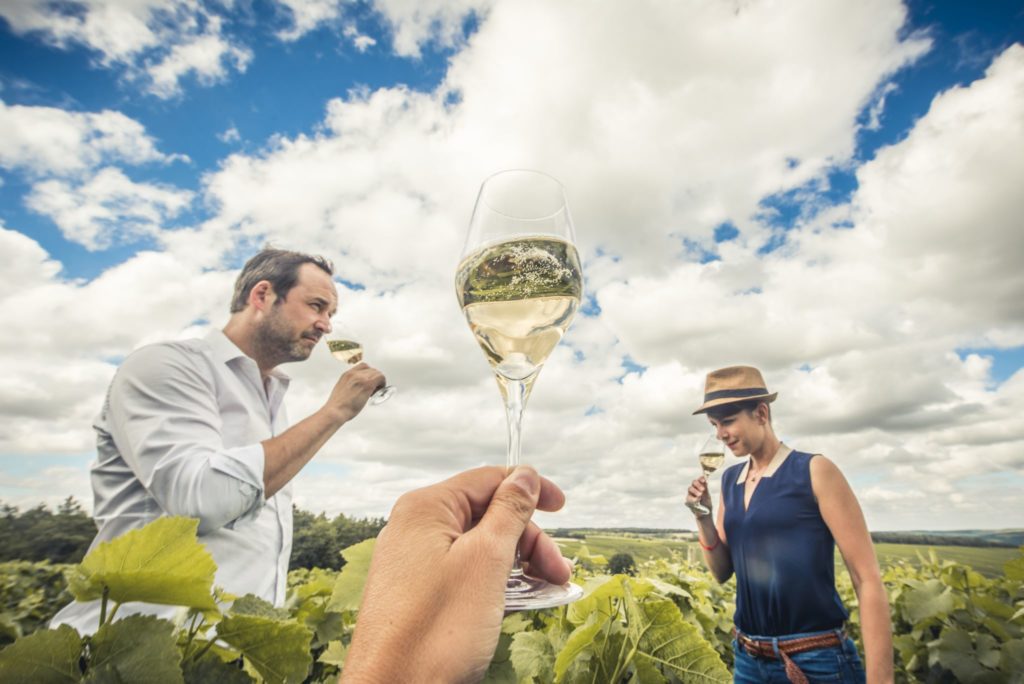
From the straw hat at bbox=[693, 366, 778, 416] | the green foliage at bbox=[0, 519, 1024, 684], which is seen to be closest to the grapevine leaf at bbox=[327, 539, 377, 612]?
the green foliage at bbox=[0, 519, 1024, 684]

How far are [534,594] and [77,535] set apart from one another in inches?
929

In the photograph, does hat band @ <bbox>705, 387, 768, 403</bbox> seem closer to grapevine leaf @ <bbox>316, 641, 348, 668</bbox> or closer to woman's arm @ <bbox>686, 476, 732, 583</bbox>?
woman's arm @ <bbox>686, 476, 732, 583</bbox>

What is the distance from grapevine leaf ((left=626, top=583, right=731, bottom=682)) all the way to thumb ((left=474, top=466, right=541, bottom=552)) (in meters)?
0.28

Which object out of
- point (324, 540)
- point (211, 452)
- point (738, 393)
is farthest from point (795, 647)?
point (324, 540)

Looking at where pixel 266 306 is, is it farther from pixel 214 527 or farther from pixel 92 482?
pixel 214 527

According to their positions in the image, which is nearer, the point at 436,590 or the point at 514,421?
the point at 436,590

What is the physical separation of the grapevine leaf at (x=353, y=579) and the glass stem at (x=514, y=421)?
1.35 ft

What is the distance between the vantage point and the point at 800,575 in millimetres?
3873

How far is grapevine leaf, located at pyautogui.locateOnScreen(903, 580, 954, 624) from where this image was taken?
4.80 m

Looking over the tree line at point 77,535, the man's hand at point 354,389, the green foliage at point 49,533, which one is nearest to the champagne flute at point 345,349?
the man's hand at point 354,389

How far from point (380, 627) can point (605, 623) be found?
1.63ft

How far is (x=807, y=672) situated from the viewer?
376cm

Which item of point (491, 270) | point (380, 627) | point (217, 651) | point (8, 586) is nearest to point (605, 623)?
point (380, 627)

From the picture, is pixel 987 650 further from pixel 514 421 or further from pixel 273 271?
pixel 273 271
